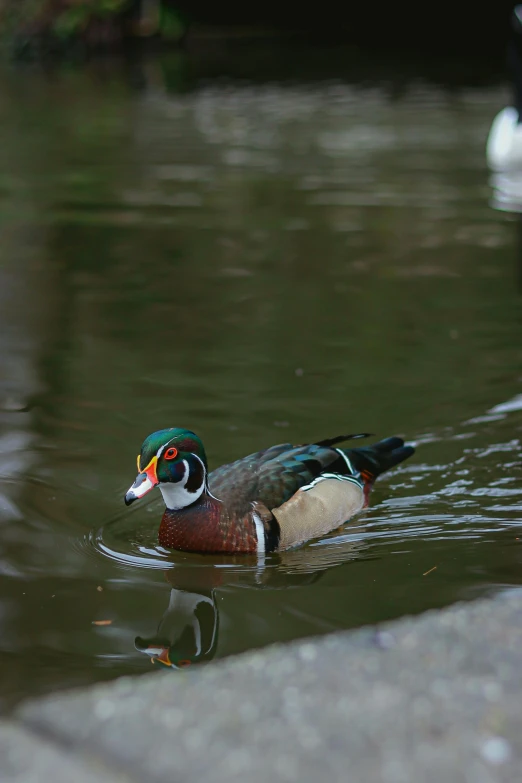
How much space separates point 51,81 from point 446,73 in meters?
8.95

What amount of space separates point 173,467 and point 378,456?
1387 millimetres

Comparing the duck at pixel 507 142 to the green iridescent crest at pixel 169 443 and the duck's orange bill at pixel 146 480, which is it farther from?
the duck's orange bill at pixel 146 480

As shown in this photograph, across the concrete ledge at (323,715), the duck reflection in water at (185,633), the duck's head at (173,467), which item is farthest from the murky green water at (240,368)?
the concrete ledge at (323,715)

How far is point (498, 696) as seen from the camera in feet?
10.6

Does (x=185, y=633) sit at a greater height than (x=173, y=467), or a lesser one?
lesser

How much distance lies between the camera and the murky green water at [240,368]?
5.18 metres

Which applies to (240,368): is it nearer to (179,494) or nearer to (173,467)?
(179,494)

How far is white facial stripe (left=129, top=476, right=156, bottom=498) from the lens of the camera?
17.6 ft

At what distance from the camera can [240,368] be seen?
328 inches

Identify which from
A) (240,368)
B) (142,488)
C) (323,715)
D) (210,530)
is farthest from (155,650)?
(240,368)

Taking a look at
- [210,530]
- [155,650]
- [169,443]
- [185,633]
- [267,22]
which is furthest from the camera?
[267,22]

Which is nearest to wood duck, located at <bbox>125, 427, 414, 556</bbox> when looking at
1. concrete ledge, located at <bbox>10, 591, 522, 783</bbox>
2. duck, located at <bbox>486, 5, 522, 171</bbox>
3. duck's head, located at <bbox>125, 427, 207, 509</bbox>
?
duck's head, located at <bbox>125, 427, 207, 509</bbox>

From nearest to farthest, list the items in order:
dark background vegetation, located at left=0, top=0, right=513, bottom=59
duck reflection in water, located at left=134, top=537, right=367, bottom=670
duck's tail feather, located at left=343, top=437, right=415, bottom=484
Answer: duck reflection in water, located at left=134, top=537, right=367, bottom=670 → duck's tail feather, located at left=343, top=437, right=415, bottom=484 → dark background vegetation, located at left=0, top=0, right=513, bottom=59

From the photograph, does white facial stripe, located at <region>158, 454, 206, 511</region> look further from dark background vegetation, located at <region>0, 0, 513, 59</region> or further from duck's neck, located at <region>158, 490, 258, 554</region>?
dark background vegetation, located at <region>0, 0, 513, 59</region>
